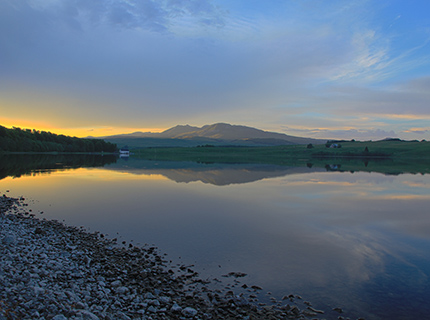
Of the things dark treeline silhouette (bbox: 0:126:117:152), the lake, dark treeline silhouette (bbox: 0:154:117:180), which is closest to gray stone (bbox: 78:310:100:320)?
the lake

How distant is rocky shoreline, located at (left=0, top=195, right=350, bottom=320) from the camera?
6.99 metres

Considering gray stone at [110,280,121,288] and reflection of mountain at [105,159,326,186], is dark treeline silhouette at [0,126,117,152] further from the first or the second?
gray stone at [110,280,121,288]

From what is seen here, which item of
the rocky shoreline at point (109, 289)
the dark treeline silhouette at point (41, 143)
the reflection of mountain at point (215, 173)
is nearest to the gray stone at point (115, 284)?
the rocky shoreline at point (109, 289)

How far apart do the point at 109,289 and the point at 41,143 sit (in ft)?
488

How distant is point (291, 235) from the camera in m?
14.8

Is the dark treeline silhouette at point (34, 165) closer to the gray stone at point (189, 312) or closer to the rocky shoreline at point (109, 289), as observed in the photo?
the rocky shoreline at point (109, 289)

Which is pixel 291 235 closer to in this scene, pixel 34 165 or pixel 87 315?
pixel 87 315

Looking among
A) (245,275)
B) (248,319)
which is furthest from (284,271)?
(248,319)

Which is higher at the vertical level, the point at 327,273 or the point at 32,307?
the point at 32,307

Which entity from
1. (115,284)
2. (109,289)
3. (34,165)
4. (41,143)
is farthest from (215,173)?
(41,143)

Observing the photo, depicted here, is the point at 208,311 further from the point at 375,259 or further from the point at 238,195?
the point at 238,195

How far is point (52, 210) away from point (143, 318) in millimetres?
15274

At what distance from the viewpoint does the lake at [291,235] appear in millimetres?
9188

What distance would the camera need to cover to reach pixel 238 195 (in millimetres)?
26734
